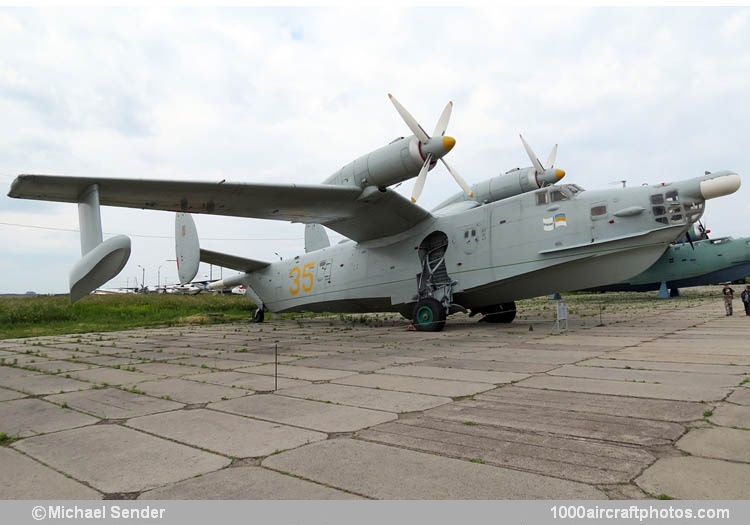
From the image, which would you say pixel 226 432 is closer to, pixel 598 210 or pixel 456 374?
pixel 456 374

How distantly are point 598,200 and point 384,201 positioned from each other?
551cm

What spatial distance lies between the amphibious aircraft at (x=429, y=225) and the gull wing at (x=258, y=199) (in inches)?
1.3

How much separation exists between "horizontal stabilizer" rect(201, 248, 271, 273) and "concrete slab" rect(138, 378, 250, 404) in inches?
454

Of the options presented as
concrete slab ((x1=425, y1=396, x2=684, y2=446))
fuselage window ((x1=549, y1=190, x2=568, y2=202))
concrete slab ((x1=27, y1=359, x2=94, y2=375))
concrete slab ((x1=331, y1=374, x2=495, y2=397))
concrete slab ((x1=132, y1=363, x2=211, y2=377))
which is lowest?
concrete slab ((x1=425, y1=396, x2=684, y2=446))

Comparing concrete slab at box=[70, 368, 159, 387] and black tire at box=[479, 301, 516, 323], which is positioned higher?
black tire at box=[479, 301, 516, 323]

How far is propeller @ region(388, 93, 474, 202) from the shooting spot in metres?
11.3

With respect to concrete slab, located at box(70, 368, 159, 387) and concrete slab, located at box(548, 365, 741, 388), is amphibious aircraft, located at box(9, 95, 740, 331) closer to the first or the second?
concrete slab, located at box(70, 368, 159, 387)

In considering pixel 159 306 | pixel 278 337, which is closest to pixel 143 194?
pixel 278 337

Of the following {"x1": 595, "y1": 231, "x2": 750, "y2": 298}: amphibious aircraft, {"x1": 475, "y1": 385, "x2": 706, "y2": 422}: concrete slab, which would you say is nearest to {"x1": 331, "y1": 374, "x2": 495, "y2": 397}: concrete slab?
{"x1": 475, "y1": 385, "x2": 706, "y2": 422}: concrete slab

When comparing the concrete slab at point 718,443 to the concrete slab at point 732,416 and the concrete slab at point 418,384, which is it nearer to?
the concrete slab at point 732,416

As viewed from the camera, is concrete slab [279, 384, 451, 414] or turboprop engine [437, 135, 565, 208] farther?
turboprop engine [437, 135, 565, 208]

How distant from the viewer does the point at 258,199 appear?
12188 millimetres

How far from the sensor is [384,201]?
13227 mm
